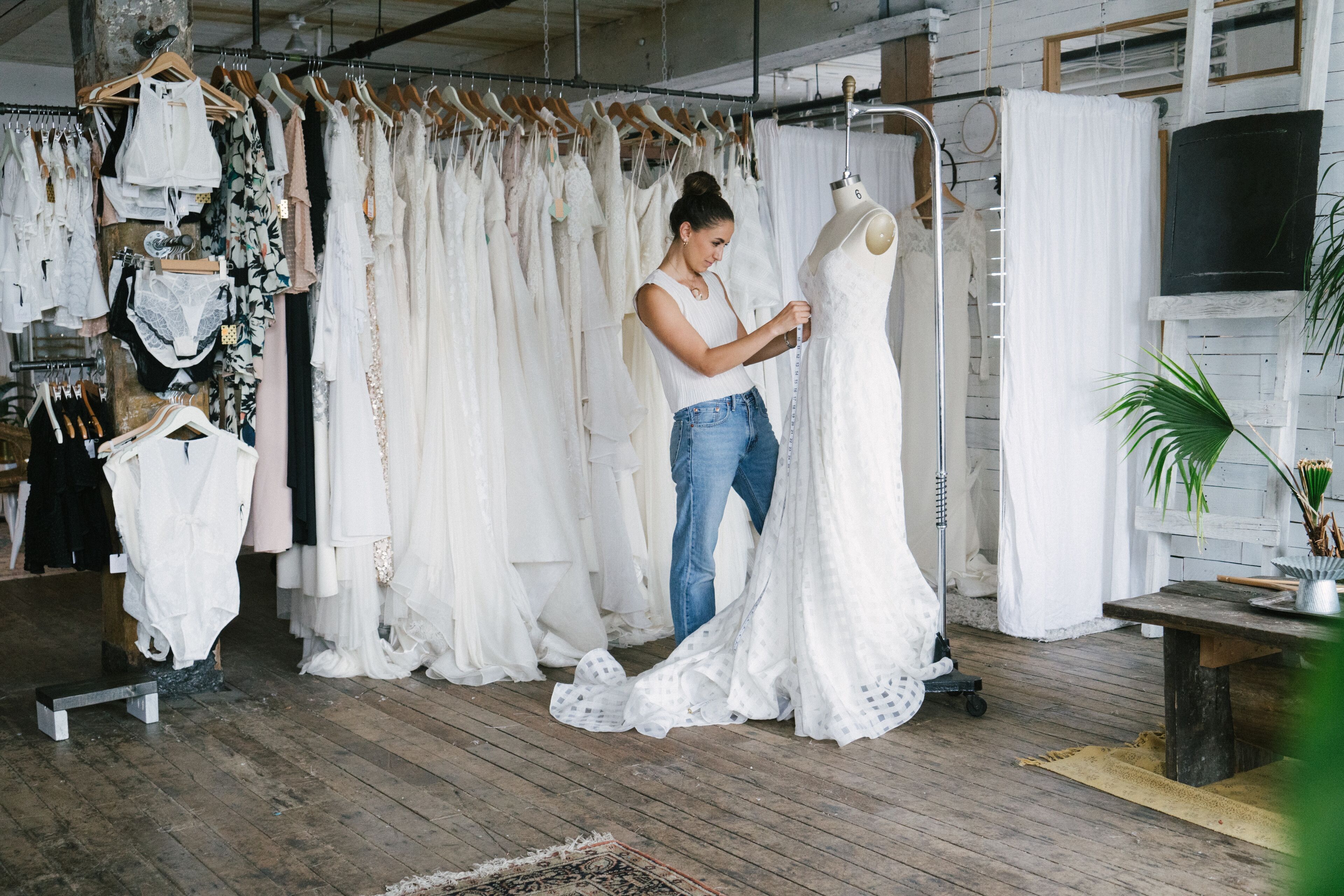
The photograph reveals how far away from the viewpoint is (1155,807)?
9.70 feet

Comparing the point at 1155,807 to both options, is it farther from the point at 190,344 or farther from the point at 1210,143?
the point at 190,344

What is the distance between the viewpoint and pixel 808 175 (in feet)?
17.0

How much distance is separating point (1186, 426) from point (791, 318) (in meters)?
1.57

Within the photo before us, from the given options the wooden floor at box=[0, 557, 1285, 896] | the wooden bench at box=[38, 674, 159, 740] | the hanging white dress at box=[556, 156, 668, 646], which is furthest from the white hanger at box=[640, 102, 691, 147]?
the wooden bench at box=[38, 674, 159, 740]

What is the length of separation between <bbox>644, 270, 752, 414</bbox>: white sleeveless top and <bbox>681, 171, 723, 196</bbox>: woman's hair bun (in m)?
0.27

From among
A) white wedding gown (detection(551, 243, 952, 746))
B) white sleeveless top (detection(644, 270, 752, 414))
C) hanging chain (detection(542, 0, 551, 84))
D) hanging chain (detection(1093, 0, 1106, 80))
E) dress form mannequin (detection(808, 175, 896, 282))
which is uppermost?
hanging chain (detection(542, 0, 551, 84))

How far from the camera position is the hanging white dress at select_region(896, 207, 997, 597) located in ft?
17.7

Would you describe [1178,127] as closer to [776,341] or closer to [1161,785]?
[776,341]

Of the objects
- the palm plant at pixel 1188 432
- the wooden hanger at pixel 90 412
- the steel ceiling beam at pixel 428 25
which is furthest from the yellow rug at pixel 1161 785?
the steel ceiling beam at pixel 428 25

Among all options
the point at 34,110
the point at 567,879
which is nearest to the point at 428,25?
the point at 34,110

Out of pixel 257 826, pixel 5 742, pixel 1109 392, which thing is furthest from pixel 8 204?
pixel 1109 392

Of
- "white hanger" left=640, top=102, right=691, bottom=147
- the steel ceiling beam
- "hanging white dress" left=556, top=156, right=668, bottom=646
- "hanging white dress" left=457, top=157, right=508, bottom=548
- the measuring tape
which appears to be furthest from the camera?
the steel ceiling beam

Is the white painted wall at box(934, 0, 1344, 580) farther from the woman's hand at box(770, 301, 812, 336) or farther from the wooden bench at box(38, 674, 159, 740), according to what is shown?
the wooden bench at box(38, 674, 159, 740)

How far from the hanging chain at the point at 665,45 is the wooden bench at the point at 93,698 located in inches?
187
